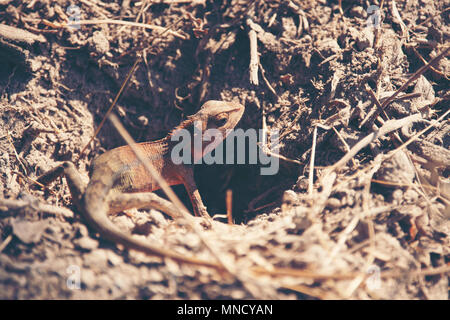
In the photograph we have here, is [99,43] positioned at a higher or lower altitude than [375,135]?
higher

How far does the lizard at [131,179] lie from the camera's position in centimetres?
300

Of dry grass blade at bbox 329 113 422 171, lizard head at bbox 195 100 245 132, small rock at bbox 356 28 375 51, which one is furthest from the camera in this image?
lizard head at bbox 195 100 245 132

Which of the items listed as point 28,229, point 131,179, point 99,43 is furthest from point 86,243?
point 99,43

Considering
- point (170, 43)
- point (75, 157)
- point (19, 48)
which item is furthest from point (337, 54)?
point (19, 48)

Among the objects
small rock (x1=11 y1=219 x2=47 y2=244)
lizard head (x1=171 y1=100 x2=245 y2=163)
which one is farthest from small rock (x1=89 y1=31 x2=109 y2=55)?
small rock (x1=11 y1=219 x2=47 y2=244)

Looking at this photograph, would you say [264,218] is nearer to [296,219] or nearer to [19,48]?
[296,219]

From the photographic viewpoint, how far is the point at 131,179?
13.4 ft

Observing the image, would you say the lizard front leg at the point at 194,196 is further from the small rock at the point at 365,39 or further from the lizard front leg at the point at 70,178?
the small rock at the point at 365,39

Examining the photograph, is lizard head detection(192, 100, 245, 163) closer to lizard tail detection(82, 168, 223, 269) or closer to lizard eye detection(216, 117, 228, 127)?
lizard eye detection(216, 117, 228, 127)

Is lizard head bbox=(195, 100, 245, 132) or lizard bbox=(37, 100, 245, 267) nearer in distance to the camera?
lizard bbox=(37, 100, 245, 267)

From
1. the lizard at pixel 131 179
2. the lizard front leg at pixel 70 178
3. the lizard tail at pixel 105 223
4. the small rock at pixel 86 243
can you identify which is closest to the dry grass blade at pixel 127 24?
the lizard at pixel 131 179

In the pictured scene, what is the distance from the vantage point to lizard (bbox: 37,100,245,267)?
9.85 feet

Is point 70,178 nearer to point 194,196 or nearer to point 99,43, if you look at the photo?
point 194,196

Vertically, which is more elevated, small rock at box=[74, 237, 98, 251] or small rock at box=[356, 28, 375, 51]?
small rock at box=[356, 28, 375, 51]
